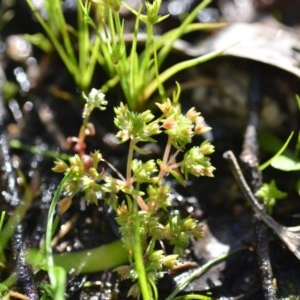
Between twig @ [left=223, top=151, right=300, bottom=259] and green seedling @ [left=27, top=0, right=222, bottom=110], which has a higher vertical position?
green seedling @ [left=27, top=0, right=222, bottom=110]

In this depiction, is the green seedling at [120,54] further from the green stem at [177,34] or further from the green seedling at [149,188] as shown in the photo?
the green seedling at [149,188]

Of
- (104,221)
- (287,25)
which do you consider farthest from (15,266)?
(287,25)

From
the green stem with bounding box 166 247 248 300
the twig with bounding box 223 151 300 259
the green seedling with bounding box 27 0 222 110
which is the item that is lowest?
the green stem with bounding box 166 247 248 300

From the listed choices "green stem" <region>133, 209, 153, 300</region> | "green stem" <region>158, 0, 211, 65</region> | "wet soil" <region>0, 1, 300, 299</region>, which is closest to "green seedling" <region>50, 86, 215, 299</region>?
"green stem" <region>133, 209, 153, 300</region>

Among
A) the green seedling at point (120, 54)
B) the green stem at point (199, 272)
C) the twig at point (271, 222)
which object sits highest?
the green seedling at point (120, 54)

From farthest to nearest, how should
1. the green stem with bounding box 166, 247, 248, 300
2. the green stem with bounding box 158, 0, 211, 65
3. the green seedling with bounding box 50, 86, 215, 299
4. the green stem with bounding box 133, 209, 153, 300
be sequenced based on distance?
the green stem with bounding box 158, 0, 211, 65 → the green stem with bounding box 166, 247, 248, 300 → the green seedling with bounding box 50, 86, 215, 299 → the green stem with bounding box 133, 209, 153, 300

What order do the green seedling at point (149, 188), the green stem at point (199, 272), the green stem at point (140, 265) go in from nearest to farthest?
the green stem at point (140, 265)
the green seedling at point (149, 188)
the green stem at point (199, 272)

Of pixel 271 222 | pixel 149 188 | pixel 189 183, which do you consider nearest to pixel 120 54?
pixel 149 188

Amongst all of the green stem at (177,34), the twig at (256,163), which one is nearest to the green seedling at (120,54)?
the green stem at (177,34)

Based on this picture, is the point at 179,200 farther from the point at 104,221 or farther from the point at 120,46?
the point at 120,46

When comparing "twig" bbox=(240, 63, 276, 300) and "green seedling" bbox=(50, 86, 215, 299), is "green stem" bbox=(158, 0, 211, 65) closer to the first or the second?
"twig" bbox=(240, 63, 276, 300)

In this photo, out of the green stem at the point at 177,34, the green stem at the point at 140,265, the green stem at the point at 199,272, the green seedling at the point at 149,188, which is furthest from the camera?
the green stem at the point at 177,34

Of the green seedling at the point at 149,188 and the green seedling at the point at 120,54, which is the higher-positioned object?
the green seedling at the point at 120,54
